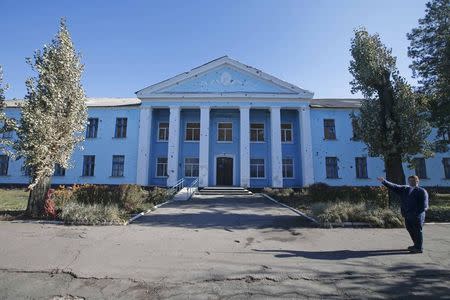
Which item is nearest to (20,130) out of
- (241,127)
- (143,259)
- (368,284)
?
(143,259)

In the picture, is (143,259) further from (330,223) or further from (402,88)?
(402,88)

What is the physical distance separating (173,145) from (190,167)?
269cm

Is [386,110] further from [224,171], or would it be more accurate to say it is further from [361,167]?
[224,171]

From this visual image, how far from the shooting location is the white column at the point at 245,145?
83.2 feet

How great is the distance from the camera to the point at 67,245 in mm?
6832

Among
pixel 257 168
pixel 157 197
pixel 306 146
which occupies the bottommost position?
pixel 157 197

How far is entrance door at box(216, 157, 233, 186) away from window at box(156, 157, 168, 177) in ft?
15.7

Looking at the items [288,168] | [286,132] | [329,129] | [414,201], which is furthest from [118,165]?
[414,201]

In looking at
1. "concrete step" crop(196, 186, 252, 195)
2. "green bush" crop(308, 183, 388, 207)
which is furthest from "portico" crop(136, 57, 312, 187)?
"green bush" crop(308, 183, 388, 207)

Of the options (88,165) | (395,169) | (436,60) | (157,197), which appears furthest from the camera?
(88,165)

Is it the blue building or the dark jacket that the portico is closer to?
the blue building

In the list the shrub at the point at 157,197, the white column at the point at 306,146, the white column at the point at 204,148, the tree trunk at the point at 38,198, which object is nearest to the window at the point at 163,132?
the white column at the point at 204,148

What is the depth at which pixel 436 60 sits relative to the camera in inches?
878

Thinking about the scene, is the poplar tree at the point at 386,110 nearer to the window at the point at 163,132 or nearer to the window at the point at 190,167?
the window at the point at 190,167
